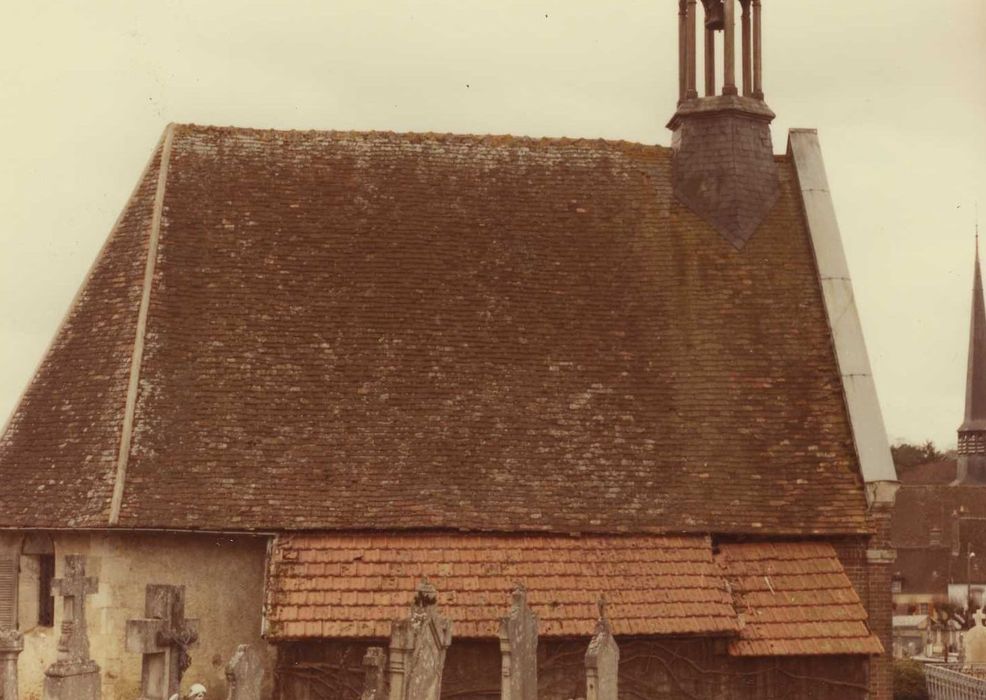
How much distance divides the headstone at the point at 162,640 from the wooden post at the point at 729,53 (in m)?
14.1

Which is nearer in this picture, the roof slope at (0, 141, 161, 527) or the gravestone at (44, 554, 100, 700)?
the gravestone at (44, 554, 100, 700)

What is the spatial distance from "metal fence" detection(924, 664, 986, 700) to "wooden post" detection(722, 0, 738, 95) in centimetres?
1106

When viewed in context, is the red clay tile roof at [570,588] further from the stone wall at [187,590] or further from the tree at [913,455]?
the tree at [913,455]

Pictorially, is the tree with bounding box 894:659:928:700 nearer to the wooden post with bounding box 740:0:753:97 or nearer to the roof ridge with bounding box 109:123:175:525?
the wooden post with bounding box 740:0:753:97

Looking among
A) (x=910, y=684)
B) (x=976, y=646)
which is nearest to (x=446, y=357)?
(x=910, y=684)

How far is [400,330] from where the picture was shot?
72.1 ft

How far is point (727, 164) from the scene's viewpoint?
24438 millimetres

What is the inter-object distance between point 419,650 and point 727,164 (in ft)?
42.5

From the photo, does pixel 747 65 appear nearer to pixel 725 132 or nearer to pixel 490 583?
pixel 725 132

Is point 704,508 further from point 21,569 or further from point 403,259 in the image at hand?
point 21,569

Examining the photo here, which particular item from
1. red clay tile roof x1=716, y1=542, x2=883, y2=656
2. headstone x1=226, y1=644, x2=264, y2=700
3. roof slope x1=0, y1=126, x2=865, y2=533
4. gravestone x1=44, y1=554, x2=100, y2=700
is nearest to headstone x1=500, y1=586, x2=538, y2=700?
headstone x1=226, y1=644, x2=264, y2=700

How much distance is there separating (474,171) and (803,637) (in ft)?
29.5

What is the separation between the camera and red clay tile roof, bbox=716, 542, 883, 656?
19.2 metres

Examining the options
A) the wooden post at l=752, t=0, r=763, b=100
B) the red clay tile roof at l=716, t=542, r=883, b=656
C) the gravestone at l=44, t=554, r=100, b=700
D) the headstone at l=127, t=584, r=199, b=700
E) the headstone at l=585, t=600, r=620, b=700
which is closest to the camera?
the gravestone at l=44, t=554, r=100, b=700
